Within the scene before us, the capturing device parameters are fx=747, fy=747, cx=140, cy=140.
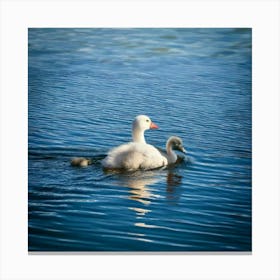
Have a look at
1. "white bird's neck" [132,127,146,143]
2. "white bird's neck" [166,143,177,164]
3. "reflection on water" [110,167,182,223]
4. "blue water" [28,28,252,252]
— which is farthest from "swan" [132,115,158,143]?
"reflection on water" [110,167,182,223]

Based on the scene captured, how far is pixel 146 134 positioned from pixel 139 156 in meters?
0.63

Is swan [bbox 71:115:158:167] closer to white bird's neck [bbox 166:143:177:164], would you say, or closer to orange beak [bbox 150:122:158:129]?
orange beak [bbox 150:122:158:129]

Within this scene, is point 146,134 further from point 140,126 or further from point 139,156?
point 139,156

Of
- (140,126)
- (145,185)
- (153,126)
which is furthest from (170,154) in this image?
(145,185)

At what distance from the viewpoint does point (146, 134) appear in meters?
9.30

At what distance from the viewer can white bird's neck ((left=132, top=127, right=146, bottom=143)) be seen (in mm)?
8953

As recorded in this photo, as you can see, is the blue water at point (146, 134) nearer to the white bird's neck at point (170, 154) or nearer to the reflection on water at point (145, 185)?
the reflection on water at point (145, 185)

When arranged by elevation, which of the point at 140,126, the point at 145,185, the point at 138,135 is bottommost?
the point at 145,185

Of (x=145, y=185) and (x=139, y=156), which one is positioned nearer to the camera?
(x=145, y=185)

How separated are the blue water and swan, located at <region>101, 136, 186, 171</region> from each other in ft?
0.35
